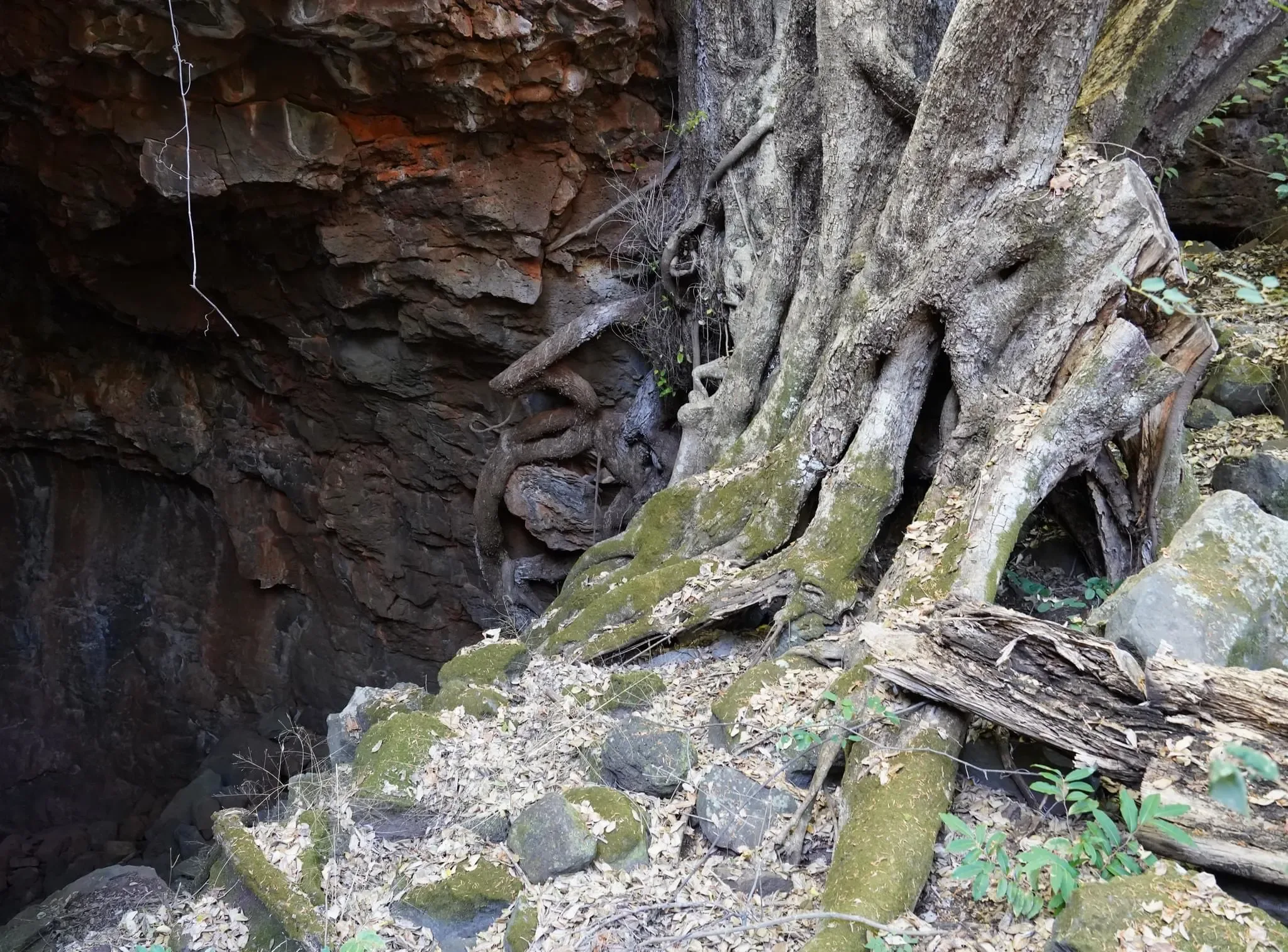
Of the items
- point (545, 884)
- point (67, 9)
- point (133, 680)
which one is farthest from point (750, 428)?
point (133, 680)

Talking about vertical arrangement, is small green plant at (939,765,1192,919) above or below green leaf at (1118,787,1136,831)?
below

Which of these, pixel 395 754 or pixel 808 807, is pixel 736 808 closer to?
pixel 808 807

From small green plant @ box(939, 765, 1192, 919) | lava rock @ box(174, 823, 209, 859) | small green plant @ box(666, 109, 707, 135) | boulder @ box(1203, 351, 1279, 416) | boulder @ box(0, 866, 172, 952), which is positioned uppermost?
small green plant @ box(666, 109, 707, 135)

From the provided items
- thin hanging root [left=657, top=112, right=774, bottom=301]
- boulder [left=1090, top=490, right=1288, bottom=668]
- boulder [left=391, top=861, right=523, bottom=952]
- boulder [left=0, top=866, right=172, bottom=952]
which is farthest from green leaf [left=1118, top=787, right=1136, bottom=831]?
thin hanging root [left=657, top=112, right=774, bottom=301]

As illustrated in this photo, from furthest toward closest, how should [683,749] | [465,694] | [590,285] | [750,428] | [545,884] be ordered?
1. [590,285]
2. [750,428]
3. [465,694]
4. [683,749]
5. [545,884]

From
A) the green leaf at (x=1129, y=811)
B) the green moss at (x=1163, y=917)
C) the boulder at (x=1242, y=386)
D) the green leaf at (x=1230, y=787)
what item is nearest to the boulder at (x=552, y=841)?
the green moss at (x=1163, y=917)

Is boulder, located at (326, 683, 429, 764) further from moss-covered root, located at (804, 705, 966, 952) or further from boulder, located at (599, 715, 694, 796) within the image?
moss-covered root, located at (804, 705, 966, 952)

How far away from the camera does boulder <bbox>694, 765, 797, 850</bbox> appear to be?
2662mm

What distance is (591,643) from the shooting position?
3.99 meters

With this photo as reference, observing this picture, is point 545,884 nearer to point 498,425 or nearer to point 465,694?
point 465,694

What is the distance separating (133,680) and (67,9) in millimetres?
7775

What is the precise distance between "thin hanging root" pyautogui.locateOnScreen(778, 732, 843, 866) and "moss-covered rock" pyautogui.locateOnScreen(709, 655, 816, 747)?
1.23 feet

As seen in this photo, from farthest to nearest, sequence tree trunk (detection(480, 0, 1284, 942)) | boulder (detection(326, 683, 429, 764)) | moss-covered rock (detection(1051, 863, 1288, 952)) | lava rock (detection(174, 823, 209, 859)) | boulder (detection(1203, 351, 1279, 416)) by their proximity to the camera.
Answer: lava rock (detection(174, 823, 209, 859))
boulder (detection(1203, 351, 1279, 416))
boulder (detection(326, 683, 429, 764))
tree trunk (detection(480, 0, 1284, 942))
moss-covered rock (detection(1051, 863, 1288, 952))

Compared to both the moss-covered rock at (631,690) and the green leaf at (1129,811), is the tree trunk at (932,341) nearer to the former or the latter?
the moss-covered rock at (631,690)
